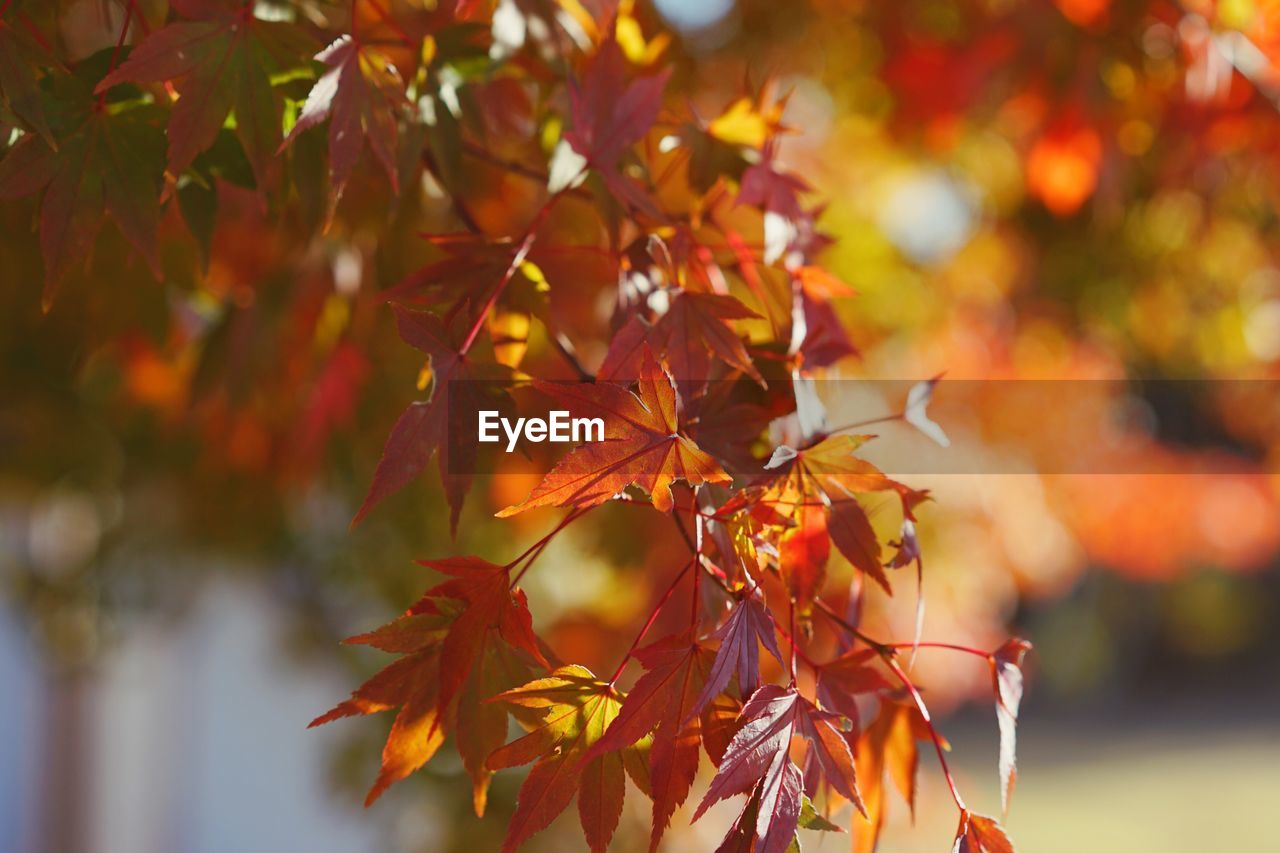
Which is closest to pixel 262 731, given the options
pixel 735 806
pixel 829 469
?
pixel 735 806

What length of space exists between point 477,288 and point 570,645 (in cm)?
102

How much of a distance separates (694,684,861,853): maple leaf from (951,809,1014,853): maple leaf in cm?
7

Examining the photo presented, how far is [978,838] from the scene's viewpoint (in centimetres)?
57

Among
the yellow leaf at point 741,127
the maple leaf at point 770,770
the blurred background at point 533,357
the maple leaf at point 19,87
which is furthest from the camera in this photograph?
the blurred background at point 533,357

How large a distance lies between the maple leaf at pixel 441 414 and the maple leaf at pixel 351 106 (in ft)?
0.27

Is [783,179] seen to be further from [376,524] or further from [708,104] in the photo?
[376,524]

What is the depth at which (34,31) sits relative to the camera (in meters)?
0.68

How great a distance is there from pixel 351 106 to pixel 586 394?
0.71 feet

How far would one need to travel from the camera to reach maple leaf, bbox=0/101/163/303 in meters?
0.64

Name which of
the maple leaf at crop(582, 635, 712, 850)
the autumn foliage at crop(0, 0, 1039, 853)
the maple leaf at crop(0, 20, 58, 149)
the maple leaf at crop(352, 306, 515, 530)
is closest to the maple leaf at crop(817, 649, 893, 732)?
the autumn foliage at crop(0, 0, 1039, 853)

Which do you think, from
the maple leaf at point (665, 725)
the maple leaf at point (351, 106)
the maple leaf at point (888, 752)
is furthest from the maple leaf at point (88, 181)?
the maple leaf at point (888, 752)

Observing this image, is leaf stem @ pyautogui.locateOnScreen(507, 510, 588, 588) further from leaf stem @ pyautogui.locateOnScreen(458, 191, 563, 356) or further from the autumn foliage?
leaf stem @ pyautogui.locateOnScreen(458, 191, 563, 356)

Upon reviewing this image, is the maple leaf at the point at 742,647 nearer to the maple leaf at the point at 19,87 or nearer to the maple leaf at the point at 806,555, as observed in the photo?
the maple leaf at the point at 806,555

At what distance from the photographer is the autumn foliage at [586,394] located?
0.54m
